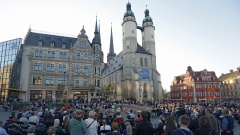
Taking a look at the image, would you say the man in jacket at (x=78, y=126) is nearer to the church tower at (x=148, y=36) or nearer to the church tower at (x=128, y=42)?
the church tower at (x=128, y=42)

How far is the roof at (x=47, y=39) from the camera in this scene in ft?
145

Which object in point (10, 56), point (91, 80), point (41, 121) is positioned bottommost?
point (41, 121)

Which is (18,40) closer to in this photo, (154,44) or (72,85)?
(72,85)

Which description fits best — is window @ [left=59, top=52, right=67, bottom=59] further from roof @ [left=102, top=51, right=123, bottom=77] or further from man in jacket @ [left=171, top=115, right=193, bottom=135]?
man in jacket @ [left=171, top=115, right=193, bottom=135]

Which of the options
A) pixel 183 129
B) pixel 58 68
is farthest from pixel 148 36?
pixel 183 129

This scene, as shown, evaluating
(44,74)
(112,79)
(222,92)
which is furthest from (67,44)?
(222,92)

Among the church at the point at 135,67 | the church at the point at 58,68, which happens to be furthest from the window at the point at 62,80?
the church at the point at 135,67

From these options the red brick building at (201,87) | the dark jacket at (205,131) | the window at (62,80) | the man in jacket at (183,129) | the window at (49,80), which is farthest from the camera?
the red brick building at (201,87)

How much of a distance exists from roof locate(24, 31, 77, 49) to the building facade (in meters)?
58.9

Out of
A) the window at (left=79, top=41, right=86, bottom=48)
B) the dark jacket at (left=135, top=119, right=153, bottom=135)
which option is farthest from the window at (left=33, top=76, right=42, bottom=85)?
the dark jacket at (left=135, top=119, right=153, bottom=135)

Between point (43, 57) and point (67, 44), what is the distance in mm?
6881

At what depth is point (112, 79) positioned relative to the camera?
266 feet

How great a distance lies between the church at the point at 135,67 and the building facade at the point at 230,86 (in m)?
26.5

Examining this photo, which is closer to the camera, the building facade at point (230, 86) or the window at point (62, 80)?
the window at point (62, 80)
